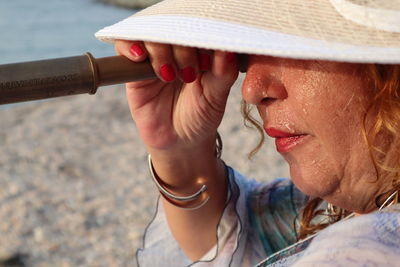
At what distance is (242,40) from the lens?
99 cm

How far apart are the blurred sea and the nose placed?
172 centimetres

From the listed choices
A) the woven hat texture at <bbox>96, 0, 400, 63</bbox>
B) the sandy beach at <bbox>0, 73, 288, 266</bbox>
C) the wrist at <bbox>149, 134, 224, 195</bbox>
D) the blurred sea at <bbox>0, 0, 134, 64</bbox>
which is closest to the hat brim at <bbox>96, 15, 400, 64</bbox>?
the woven hat texture at <bbox>96, 0, 400, 63</bbox>

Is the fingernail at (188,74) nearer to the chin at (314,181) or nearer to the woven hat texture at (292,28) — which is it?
the woven hat texture at (292,28)

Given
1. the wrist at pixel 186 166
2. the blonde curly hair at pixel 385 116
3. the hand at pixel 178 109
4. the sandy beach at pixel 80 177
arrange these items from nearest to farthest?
the blonde curly hair at pixel 385 116, the hand at pixel 178 109, the wrist at pixel 186 166, the sandy beach at pixel 80 177

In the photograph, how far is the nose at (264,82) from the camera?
3.70 ft

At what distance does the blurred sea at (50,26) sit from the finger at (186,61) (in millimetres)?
1647

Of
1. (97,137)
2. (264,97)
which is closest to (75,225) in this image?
(97,137)

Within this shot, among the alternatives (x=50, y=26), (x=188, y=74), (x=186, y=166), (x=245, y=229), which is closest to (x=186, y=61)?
(x=188, y=74)

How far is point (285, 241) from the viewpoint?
1.58 meters

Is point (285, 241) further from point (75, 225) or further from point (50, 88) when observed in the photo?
point (75, 225)

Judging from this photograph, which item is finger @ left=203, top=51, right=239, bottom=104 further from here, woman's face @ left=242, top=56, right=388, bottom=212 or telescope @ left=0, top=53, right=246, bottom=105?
telescope @ left=0, top=53, right=246, bottom=105

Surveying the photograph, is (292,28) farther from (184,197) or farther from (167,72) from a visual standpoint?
(184,197)

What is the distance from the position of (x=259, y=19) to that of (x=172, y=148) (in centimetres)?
50

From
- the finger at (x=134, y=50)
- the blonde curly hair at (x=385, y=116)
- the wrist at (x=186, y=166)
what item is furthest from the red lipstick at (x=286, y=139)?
the wrist at (x=186, y=166)
